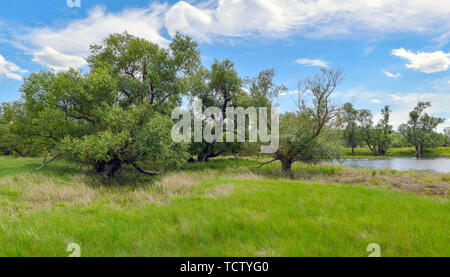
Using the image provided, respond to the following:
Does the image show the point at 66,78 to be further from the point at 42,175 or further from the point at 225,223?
the point at 225,223

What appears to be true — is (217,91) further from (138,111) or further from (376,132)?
(376,132)

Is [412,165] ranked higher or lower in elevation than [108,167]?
lower

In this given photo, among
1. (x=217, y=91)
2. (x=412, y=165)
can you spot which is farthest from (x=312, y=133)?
(x=412, y=165)

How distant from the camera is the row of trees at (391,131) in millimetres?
60625

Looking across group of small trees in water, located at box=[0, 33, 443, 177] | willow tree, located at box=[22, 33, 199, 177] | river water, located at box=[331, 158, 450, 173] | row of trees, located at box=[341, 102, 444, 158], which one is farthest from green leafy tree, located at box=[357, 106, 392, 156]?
willow tree, located at box=[22, 33, 199, 177]

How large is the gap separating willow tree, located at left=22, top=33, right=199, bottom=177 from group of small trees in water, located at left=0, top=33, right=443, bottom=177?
7 cm

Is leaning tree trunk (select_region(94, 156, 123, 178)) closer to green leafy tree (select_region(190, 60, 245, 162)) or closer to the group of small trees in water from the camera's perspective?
the group of small trees in water

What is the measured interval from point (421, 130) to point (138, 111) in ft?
280

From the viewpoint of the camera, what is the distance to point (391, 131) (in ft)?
235

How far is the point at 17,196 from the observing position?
11062 mm

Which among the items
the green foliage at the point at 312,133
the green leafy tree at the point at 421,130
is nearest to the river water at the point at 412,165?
the green foliage at the point at 312,133

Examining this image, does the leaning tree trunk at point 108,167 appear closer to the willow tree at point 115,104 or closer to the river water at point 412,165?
the willow tree at point 115,104
